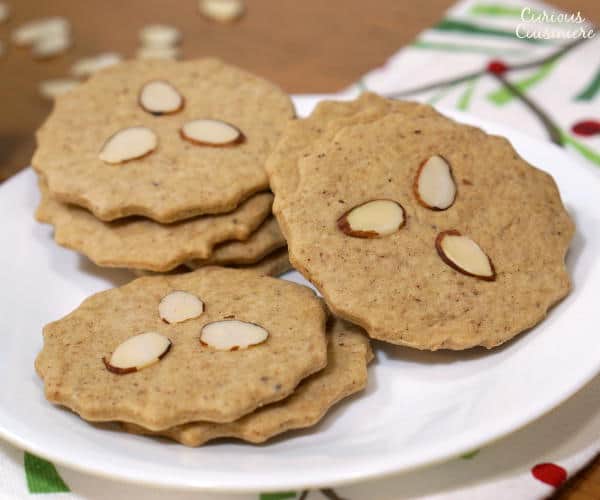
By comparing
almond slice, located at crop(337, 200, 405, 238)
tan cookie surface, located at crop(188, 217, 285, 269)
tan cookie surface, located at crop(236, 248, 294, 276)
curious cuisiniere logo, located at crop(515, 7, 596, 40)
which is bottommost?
tan cookie surface, located at crop(236, 248, 294, 276)

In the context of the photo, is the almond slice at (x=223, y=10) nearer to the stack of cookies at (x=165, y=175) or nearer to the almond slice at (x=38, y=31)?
the almond slice at (x=38, y=31)

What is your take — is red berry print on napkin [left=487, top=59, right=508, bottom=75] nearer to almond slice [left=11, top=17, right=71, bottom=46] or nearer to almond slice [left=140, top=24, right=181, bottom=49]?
almond slice [left=140, top=24, right=181, bottom=49]

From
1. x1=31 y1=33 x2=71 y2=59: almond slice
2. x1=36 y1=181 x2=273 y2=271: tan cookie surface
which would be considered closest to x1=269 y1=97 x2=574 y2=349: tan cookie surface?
x1=36 y1=181 x2=273 y2=271: tan cookie surface

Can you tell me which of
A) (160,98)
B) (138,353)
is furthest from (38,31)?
(138,353)

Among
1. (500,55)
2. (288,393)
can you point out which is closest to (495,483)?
(288,393)

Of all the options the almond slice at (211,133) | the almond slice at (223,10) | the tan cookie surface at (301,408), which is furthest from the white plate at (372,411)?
the almond slice at (223,10)

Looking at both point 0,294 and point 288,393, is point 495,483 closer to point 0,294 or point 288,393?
point 288,393

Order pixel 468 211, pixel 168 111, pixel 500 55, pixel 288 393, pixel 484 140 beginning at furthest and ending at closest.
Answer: pixel 500 55
pixel 168 111
pixel 484 140
pixel 468 211
pixel 288 393
